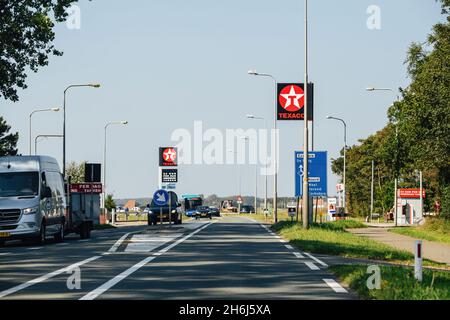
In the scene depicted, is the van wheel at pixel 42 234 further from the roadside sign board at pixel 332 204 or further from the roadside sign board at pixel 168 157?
the roadside sign board at pixel 332 204

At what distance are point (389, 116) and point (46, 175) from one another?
106 feet

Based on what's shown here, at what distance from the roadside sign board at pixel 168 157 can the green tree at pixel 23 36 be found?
660 cm

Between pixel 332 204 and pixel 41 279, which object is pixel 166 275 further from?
pixel 332 204

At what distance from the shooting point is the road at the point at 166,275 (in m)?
13.1

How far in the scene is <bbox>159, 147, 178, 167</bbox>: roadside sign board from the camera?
4269cm

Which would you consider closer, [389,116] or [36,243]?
[36,243]

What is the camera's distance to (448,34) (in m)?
50.2

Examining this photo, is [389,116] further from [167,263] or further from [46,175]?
[167,263]

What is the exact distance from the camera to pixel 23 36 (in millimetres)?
40625

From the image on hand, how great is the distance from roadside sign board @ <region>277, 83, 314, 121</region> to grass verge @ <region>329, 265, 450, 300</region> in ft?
78.1

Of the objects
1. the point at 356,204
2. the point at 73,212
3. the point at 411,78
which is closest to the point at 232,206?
the point at 356,204

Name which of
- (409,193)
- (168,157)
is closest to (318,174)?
(168,157)

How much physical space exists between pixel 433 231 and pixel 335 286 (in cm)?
3505

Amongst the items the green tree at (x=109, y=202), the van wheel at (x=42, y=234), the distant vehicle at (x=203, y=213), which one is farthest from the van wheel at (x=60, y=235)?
the green tree at (x=109, y=202)
